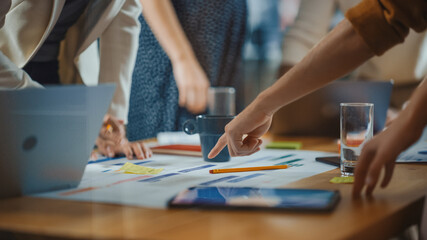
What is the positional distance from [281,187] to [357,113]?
10.1 inches

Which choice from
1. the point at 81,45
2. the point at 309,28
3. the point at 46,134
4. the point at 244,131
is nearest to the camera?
the point at 46,134

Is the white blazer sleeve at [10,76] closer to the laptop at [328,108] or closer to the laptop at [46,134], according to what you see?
the laptop at [46,134]

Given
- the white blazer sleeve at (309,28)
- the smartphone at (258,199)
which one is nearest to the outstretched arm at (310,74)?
the smartphone at (258,199)

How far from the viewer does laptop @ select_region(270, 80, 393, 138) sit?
161 cm

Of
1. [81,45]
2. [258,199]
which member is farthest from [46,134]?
[81,45]

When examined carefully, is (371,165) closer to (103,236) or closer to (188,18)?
(103,236)

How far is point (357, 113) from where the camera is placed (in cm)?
99

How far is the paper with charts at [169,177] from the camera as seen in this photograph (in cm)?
80

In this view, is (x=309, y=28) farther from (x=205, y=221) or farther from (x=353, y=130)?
(x=205, y=221)

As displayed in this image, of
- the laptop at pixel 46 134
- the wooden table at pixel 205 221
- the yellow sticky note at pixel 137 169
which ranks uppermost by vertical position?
the laptop at pixel 46 134

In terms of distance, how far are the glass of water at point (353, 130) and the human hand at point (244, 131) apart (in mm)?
163

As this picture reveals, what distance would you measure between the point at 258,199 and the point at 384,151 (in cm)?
20

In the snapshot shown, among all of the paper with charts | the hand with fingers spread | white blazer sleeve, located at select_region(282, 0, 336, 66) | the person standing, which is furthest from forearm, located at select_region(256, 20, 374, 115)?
white blazer sleeve, located at select_region(282, 0, 336, 66)

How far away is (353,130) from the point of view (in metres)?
1.00
